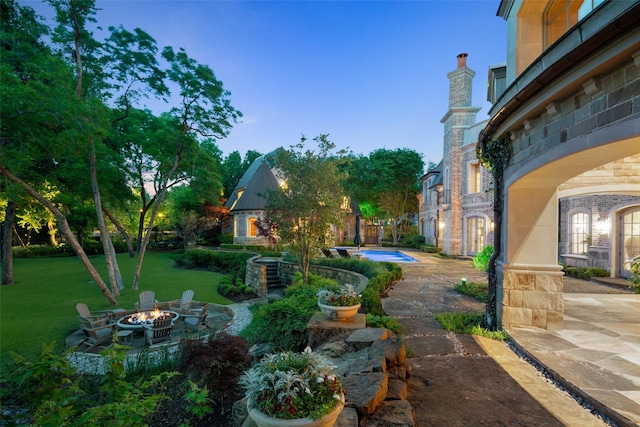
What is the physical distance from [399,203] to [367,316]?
1176 inches

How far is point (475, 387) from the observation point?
12.5 ft

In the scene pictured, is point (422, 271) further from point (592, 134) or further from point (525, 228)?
point (592, 134)

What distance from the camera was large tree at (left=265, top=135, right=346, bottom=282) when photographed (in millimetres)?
10773

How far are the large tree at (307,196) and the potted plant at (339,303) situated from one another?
18.5 feet

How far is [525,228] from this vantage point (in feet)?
18.9

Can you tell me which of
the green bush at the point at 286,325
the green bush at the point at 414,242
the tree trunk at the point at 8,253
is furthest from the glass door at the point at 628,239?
the tree trunk at the point at 8,253

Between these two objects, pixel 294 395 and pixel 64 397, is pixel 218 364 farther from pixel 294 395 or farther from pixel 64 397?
pixel 294 395

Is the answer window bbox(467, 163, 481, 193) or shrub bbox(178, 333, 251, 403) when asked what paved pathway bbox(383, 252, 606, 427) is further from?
window bbox(467, 163, 481, 193)

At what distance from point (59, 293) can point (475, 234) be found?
75.9ft

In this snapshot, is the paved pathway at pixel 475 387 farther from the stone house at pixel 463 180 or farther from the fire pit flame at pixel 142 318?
the stone house at pixel 463 180

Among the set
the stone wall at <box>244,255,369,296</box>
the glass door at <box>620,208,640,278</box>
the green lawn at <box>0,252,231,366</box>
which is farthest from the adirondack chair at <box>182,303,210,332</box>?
the glass door at <box>620,208,640,278</box>

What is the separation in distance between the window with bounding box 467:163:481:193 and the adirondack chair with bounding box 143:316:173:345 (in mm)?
18418

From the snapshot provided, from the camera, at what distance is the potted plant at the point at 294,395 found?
221 centimetres

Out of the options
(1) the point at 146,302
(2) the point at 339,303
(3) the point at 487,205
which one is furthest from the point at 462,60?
(1) the point at 146,302
